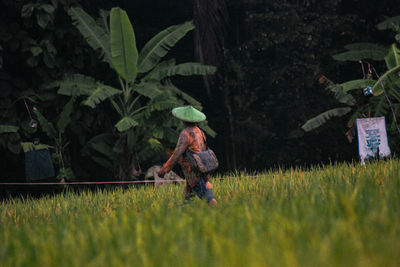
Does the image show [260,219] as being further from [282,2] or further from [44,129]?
[282,2]

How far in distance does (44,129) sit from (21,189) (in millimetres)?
1545

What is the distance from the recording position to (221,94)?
456 inches

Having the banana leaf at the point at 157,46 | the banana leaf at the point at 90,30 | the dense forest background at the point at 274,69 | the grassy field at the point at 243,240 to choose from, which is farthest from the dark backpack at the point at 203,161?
the dense forest background at the point at 274,69

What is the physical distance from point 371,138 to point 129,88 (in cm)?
418

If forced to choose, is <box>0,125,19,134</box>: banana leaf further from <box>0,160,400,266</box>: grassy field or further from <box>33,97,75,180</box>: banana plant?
<box>0,160,400,266</box>: grassy field

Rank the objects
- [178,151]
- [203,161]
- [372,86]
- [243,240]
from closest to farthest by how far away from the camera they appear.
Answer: [243,240], [203,161], [178,151], [372,86]

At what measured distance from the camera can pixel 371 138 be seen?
7.73 m

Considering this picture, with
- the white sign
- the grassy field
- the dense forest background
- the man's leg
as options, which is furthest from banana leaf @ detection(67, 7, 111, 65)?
the grassy field

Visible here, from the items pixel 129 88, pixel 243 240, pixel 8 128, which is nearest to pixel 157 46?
pixel 129 88

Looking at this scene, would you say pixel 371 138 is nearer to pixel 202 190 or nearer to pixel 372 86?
pixel 372 86

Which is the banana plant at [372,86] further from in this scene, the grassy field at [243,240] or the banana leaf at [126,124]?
the grassy field at [243,240]

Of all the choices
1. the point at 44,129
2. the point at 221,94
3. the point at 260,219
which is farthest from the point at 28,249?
the point at 221,94

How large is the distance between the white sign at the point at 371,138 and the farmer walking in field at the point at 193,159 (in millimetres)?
3780

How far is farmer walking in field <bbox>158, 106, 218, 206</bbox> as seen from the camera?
4.69 m
